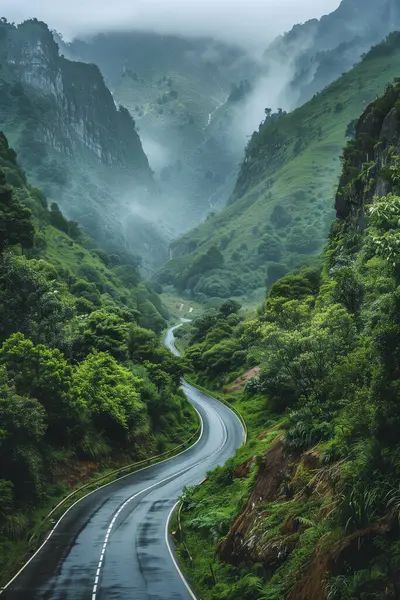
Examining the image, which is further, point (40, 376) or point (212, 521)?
point (40, 376)

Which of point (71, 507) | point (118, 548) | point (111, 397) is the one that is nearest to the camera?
point (118, 548)

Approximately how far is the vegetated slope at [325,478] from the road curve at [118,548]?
2.03 metres

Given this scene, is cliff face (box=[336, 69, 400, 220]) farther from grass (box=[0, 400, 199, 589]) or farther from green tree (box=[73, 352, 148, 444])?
grass (box=[0, 400, 199, 589])

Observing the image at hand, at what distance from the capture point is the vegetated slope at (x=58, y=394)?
40.7m

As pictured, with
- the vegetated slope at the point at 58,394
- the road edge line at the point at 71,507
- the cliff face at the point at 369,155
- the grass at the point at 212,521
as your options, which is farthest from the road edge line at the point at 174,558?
the cliff face at the point at 369,155

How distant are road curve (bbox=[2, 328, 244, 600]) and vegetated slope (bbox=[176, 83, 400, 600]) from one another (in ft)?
6.65

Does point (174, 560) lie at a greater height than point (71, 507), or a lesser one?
lesser

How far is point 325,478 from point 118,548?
16.8m

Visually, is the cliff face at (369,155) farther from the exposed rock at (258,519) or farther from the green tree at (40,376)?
the exposed rock at (258,519)

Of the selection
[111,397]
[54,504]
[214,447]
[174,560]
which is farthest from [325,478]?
[214,447]

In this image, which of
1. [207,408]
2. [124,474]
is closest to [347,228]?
[207,408]

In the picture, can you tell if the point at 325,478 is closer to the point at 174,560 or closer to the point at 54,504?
the point at 174,560

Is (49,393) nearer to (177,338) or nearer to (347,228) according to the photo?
(347,228)

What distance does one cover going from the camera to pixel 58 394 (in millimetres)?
48938
